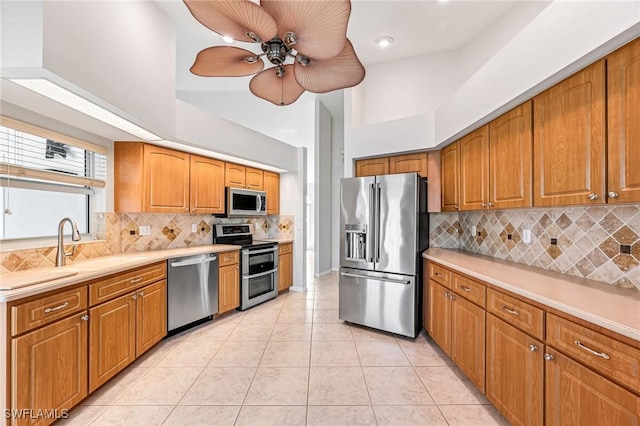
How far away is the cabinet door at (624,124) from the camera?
50.2 inches

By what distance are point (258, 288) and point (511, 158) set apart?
3422mm

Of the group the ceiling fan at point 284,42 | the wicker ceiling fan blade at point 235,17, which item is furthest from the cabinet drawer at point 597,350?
the wicker ceiling fan blade at point 235,17

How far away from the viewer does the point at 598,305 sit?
1.28m

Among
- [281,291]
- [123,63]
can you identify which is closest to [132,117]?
[123,63]

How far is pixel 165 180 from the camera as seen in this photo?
3170 millimetres

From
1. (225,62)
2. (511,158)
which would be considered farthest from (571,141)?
(225,62)

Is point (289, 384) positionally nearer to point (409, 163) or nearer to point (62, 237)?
point (62, 237)

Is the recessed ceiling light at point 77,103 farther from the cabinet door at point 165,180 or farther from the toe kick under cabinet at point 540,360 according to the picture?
the toe kick under cabinet at point 540,360

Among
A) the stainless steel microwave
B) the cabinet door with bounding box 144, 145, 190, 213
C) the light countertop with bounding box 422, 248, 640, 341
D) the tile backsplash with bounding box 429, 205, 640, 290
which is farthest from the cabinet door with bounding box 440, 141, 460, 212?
the cabinet door with bounding box 144, 145, 190, 213

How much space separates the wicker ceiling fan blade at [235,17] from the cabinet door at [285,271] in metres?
3.48

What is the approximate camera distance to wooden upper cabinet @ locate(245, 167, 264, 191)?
14.3ft

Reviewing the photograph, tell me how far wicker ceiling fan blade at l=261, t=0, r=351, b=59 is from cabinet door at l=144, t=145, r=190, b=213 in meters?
2.14

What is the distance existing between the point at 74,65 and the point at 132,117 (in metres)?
0.57

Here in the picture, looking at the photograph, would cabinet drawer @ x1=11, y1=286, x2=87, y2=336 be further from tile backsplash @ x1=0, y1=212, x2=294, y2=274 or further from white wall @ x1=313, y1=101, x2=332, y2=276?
white wall @ x1=313, y1=101, x2=332, y2=276
